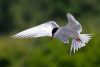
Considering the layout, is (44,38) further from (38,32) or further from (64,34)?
(64,34)

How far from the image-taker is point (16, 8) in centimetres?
3697

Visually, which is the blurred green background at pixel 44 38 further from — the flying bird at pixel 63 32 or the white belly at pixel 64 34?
the white belly at pixel 64 34

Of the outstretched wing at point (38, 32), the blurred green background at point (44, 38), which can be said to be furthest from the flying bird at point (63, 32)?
the blurred green background at point (44, 38)

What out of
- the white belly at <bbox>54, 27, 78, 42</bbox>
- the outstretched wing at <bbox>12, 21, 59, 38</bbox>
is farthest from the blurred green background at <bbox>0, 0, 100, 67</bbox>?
the white belly at <bbox>54, 27, 78, 42</bbox>

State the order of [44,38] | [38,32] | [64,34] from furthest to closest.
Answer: [44,38] → [38,32] → [64,34]

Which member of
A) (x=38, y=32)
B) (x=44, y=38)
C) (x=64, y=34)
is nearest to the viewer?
(x=64, y=34)

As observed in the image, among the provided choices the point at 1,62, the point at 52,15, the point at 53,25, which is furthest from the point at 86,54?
the point at 52,15

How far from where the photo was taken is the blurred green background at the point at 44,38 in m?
16.8

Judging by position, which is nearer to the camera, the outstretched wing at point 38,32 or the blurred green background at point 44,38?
the outstretched wing at point 38,32

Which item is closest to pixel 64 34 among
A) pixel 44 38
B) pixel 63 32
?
pixel 63 32

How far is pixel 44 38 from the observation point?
2288cm

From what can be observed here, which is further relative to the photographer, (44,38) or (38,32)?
(44,38)

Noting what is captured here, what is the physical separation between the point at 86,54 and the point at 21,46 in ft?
20.9

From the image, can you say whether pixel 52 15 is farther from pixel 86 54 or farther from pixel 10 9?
pixel 86 54
